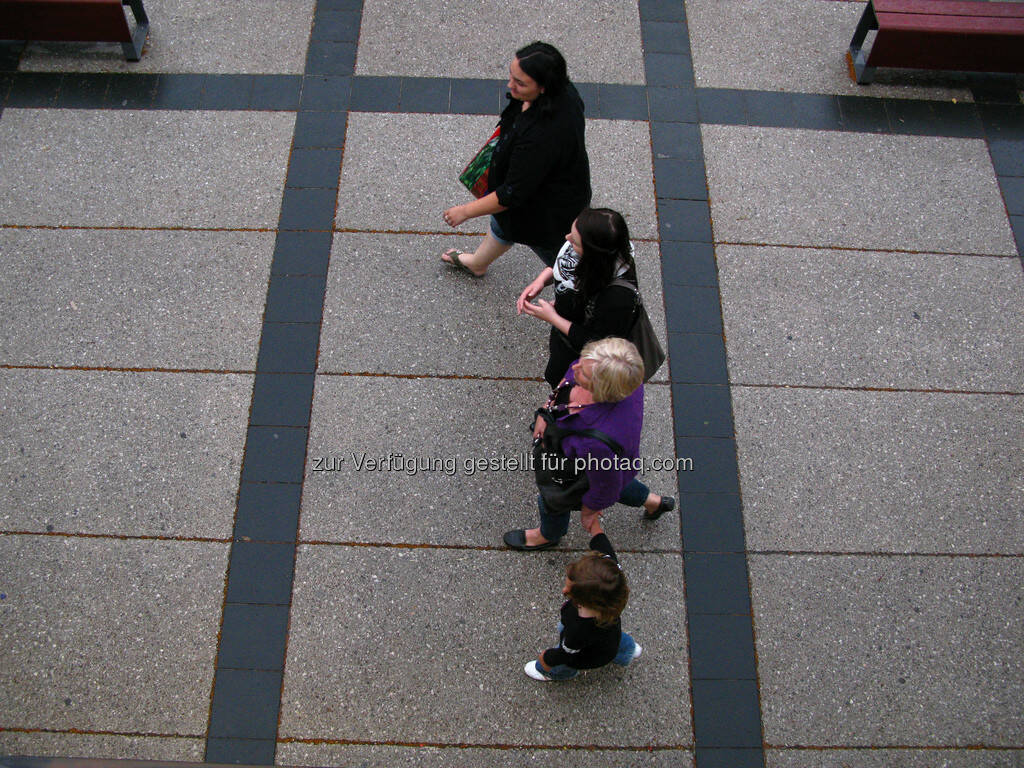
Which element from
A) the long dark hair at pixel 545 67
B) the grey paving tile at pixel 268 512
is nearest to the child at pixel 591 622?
the grey paving tile at pixel 268 512

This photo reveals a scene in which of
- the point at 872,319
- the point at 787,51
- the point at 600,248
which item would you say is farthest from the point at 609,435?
the point at 787,51

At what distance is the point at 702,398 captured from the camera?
470cm

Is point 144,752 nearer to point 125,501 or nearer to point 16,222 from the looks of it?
point 125,501

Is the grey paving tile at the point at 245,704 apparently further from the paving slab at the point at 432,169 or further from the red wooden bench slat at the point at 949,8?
the red wooden bench slat at the point at 949,8

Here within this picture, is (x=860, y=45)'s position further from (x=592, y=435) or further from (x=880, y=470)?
(x=592, y=435)

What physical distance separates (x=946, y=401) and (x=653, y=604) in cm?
217

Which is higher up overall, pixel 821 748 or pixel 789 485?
pixel 789 485

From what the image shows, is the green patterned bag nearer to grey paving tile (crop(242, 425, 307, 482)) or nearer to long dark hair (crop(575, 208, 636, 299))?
long dark hair (crop(575, 208, 636, 299))

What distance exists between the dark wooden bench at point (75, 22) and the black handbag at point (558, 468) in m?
4.44

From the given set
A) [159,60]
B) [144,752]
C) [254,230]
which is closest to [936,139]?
[254,230]

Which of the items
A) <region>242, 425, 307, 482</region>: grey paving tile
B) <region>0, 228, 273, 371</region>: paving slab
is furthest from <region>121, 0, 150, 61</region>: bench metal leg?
<region>242, 425, 307, 482</region>: grey paving tile

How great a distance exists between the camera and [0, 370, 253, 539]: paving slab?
4258 millimetres

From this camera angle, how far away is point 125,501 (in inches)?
169

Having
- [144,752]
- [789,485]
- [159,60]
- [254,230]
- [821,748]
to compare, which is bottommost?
[144,752]
